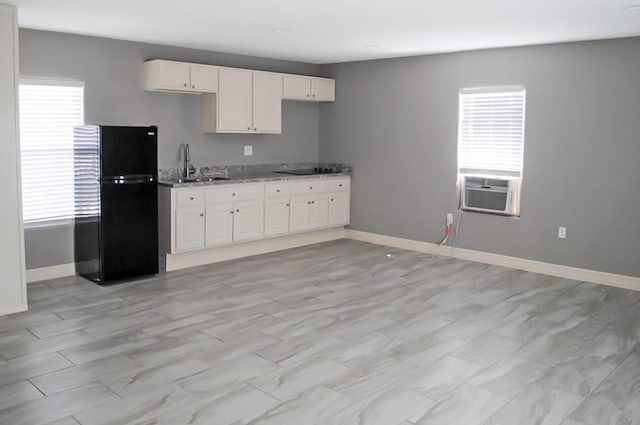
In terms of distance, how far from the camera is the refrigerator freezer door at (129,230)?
18.1 feet

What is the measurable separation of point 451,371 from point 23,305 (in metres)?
3.34

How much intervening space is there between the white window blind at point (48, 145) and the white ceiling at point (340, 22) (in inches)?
23.4

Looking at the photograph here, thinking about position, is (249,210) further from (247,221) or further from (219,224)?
(219,224)

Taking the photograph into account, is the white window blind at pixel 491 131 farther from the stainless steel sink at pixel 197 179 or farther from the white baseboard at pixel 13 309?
the white baseboard at pixel 13 309

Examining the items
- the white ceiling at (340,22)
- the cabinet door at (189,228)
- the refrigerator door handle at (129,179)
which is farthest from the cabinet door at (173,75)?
the cabinet door at (189,228)

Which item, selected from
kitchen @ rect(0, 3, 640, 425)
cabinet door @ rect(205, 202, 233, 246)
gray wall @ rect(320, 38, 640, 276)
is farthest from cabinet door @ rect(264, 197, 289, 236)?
gray wall @ rect(320, 38, 640, 276)

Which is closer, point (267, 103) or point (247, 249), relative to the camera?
point (247, 249)

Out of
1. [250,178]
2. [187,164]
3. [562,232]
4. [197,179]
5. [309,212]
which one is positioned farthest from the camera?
[309,212]

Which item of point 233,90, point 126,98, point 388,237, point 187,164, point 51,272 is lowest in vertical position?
point 51,272

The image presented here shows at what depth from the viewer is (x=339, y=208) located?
25.7 feet

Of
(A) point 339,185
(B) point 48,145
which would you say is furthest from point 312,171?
(B) point 48,145

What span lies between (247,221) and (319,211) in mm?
1176

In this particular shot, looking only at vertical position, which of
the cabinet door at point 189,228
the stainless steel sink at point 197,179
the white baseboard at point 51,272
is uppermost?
the stainless steel sink at point 197,179

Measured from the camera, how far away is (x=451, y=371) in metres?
3.68
